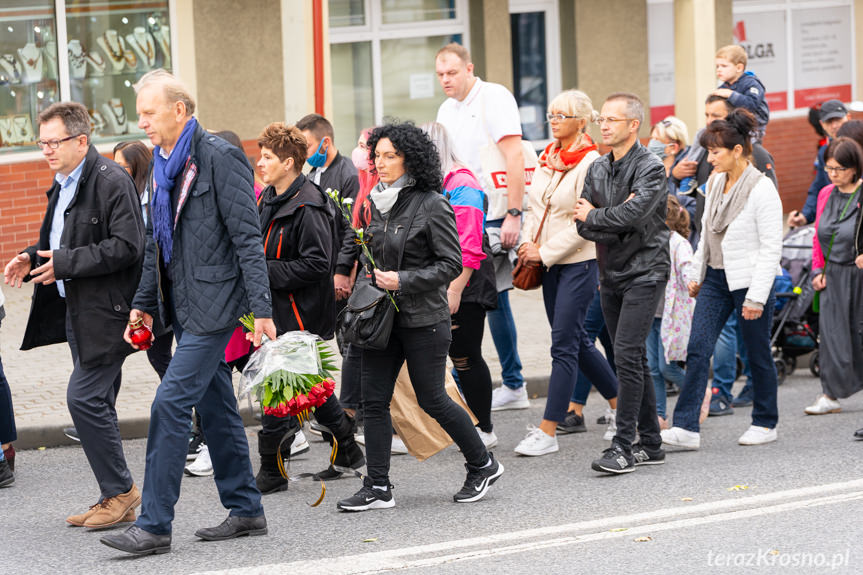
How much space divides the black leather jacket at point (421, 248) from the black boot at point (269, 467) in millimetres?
1108

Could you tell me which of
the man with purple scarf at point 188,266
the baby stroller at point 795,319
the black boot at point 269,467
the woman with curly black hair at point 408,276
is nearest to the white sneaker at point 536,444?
the woman with curly black hair at point 408,276

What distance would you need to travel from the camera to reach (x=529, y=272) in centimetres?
768

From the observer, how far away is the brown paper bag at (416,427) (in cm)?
714

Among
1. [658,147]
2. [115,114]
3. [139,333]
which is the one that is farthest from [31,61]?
[139,333]

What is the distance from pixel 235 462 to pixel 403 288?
1.14 metres

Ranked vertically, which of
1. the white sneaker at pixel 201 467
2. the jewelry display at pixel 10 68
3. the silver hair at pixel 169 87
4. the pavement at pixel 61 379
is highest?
the jewelry display at pixel 10 68

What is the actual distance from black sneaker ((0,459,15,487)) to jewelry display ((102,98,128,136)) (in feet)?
24.7

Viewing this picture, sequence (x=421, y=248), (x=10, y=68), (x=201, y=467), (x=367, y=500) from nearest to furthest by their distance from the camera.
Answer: (x=421, y=248) → (x=367, y=500) → (x=201, y=467) → (x=10, y=68)

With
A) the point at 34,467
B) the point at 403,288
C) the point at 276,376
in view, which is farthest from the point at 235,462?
the point at 34,467

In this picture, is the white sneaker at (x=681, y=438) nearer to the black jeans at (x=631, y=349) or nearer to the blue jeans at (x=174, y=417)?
the black jeans at (x=631, y=349)

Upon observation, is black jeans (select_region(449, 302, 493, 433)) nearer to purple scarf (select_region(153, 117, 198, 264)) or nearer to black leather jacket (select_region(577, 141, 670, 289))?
black leather jacket (select_region(577, 141, 670, 289))

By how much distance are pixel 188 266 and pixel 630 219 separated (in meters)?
2.50

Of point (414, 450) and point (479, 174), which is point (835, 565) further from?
point (479, 174)

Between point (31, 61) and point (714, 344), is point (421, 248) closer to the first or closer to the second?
point (714, 344)
